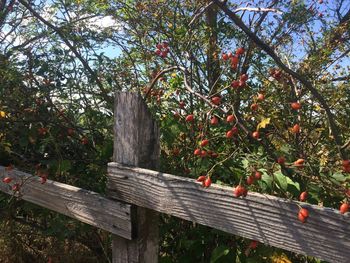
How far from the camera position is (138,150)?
1988 mm

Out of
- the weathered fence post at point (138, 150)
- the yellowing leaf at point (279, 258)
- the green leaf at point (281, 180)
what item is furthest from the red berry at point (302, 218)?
the yellowing leaf at point (279, 258)

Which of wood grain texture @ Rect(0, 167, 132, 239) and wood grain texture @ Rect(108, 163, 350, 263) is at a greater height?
wood grain texture @ Rect(108, 163, 350, 263)

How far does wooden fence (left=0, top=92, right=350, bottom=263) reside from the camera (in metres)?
1.39

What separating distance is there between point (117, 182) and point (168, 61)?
1643mm

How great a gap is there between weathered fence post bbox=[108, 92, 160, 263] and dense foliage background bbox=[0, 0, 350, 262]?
8.0 inches

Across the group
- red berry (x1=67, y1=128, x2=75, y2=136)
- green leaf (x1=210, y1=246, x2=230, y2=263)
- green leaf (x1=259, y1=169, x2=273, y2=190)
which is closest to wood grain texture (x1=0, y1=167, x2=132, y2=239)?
red berry (x1=67, y1=128, x2=75, y2=136)

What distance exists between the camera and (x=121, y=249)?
207 cm

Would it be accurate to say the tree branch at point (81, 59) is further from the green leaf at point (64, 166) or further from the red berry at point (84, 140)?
the green leaf at point (64, 166)

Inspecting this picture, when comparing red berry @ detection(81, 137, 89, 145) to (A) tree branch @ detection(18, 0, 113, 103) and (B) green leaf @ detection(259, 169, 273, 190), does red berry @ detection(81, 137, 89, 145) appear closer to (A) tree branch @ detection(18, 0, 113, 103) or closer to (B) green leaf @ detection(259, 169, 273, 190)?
(A) tree branch @ detection(18, 0, 113, 103)

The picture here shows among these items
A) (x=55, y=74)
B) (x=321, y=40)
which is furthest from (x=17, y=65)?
(x=321, y=40)

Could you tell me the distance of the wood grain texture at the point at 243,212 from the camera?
1.35 meters

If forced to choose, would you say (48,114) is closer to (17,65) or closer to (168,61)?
(17,65)

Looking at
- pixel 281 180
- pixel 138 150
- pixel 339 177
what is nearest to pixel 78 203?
pixel 138 150

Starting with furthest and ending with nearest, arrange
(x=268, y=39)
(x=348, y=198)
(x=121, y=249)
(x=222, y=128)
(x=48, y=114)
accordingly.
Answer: (x=268, y=39), (x=48, y=114), (x=222, y=128), (x=121, y=249), (x=348, y=198)
